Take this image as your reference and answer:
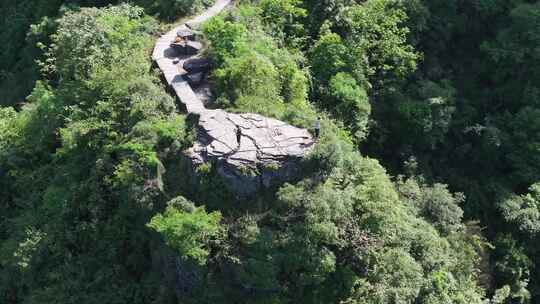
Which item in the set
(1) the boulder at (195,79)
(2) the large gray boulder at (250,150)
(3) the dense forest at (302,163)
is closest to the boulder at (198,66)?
(1) the boulder at (195,79)

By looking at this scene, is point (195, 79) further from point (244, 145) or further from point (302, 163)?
point (302, 163)

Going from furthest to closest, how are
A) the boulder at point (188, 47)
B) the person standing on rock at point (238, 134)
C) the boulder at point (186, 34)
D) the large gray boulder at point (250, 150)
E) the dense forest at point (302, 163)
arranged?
the boulder at point (186, 34) < the boulder at point (188, 47) < the person standing on rock at point (238, 134) < the large gray boulder at point (250, 150) < the dense forest at point (302, 163)

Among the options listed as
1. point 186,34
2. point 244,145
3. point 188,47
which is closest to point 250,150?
point 244,145

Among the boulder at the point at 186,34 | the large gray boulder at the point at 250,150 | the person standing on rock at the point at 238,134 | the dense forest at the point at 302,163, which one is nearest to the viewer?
the dense forest at the point at 302,163

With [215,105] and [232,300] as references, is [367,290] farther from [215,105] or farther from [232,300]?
[215,105]

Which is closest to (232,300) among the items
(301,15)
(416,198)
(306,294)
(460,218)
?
(306,294)

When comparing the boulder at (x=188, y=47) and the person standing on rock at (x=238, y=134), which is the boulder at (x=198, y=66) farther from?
the person standing on rock at (x=238, y=134)

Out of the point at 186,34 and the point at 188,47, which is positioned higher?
the point at 186,34

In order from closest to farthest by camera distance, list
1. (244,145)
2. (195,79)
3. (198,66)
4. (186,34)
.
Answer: (244,145) → (195,79) → (198,66) → (186,34)
